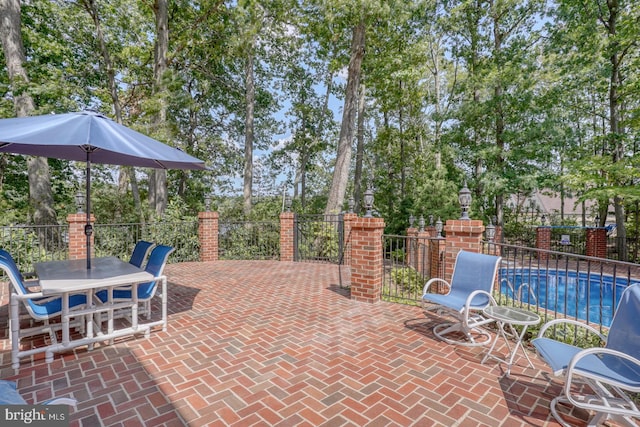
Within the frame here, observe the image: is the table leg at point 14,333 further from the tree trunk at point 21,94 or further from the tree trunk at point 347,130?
the tree trunk at point 347,130

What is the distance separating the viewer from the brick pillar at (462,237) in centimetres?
420

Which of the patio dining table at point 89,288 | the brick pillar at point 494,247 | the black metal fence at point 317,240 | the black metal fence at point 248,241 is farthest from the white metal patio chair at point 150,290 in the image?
the black metal fence at point 248,241

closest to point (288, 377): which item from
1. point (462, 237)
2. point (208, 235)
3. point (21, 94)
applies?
point (462, 237)

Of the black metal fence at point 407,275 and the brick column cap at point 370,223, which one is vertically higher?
the brick column cap at point 370,223

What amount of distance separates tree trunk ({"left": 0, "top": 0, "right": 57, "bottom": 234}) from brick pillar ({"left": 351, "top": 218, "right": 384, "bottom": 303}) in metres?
8.46

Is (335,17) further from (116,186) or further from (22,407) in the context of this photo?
(116,186)

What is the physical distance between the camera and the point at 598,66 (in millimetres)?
10617

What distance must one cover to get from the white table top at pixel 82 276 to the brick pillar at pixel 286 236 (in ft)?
16.0

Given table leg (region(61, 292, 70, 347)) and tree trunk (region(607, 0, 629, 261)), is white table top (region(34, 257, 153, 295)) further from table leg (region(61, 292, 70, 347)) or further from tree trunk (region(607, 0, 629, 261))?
tree trunk (region(607, 0, 629, 261))

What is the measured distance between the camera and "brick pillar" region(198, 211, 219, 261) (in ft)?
27.5

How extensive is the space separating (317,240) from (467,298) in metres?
6.24

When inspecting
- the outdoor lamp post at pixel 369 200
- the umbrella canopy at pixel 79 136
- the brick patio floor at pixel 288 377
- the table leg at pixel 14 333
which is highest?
the umbrella canopy at pixel 79 136

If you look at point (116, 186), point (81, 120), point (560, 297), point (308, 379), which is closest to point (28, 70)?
point (116, 186)

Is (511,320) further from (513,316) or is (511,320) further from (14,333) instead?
(14,333)
